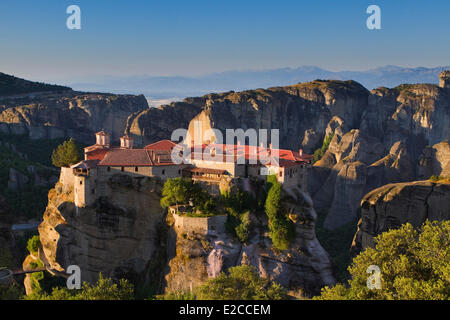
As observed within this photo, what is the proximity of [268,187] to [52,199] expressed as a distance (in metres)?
27.3

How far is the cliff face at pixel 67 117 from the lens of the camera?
116 m

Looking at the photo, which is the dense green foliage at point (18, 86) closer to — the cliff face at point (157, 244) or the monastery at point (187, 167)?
the cliff face at point (157, 244)

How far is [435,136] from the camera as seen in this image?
108812mm

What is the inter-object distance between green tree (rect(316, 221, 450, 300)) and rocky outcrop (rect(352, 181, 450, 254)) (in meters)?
Answer: 26.4

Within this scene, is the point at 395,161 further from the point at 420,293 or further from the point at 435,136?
the point at 420,293

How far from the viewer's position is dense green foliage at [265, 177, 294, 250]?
→ 1806 inches

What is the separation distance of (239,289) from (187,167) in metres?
22.9

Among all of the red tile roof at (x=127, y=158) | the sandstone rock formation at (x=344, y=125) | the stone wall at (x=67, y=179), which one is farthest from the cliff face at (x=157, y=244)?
the sandstone rock formation at (x=344, y=125)

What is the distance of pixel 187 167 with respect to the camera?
52.4 m

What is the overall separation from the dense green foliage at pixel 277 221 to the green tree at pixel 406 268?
572 inches

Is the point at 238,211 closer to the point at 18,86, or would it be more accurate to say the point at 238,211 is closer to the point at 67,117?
the point at 67,117

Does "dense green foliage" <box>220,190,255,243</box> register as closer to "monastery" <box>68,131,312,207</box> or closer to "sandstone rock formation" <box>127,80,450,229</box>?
"monastery" <box>68,131,312,207</box>

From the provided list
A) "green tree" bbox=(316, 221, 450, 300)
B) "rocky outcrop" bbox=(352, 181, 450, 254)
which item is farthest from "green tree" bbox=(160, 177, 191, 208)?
"rocky outcrop" bbox=(352, 181, 450, 254)

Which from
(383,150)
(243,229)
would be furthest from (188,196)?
(383,150)
